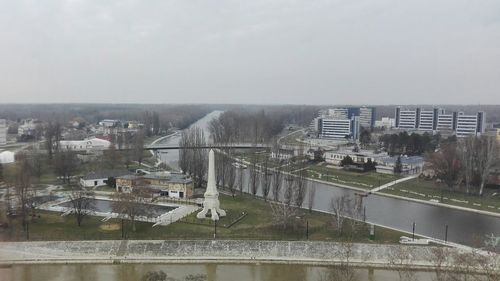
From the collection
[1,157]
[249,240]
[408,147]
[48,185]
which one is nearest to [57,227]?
[249,240]

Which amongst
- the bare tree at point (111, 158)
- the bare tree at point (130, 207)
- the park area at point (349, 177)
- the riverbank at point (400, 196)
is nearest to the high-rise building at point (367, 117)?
the park area at point (349, 177)

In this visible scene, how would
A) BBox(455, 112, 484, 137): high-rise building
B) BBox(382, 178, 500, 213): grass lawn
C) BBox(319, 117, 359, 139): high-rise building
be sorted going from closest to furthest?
1. BBox(382, 178, 500, 213): grass lawn
2. BBox(455, 112, 484, 137): high-rise building
3. BBox(319, 117, 359, 139): high-rise building

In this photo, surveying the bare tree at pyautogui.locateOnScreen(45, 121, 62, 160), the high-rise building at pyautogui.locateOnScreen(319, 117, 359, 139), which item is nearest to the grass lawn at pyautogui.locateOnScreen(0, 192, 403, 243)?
the bare tree at pyautogui.locateOnScreen(45, 121, 62, 160)

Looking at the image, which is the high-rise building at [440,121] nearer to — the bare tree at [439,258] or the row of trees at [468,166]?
the row of trees at [468,166]

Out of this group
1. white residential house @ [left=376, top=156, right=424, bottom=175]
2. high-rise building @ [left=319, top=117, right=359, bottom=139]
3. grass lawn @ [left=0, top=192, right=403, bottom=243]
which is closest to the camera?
grass lawn @ [left=0, top=192, right=403, bottom=243]

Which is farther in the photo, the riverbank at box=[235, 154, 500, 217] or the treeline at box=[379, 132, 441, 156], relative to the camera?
the treeline at box=[379, 132, 441, 156]

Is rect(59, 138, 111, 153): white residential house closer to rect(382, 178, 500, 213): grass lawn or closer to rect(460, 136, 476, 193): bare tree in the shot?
rect(382, 178, 500, 213): grass lawn
